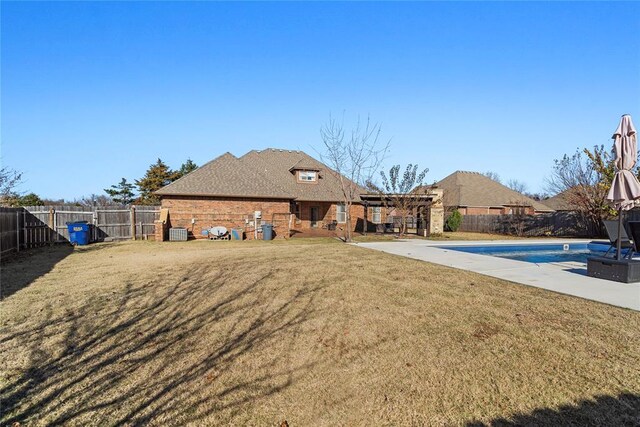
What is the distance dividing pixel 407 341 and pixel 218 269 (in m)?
6.20

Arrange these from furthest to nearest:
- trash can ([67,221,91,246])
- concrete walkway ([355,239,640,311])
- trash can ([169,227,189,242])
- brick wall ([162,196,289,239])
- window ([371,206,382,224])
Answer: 1. window ([371,206,382,224])
2. brick wall ([162,196,289,239])
3. trash can ([169,227,189,242])
4. trash can ([67,221,91,246])
5. concrete walkway ([355,239,640,311])

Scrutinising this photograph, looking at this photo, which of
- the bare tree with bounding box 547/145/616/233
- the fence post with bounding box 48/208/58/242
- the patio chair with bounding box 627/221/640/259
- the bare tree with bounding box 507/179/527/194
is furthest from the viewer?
the bare tree with bounding box 507/179/527/194

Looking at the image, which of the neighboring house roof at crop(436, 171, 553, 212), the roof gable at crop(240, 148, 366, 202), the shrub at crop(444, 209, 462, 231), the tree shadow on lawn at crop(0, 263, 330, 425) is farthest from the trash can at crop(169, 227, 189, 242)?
the neighboring house roof at crop(436, 171, 553, 212)

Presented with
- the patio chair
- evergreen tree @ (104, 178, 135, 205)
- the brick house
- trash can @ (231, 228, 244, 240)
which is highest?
evergreen tree @ (104, 178, 135, 205)

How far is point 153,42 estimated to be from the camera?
47.1 feet

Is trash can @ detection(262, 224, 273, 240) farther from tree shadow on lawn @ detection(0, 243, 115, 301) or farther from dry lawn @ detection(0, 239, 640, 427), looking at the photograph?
dry lawn @ detection(0, 239, 640, 427)

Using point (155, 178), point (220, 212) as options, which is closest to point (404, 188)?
point (220, 212)

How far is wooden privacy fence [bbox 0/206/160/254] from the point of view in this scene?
13.6 meters

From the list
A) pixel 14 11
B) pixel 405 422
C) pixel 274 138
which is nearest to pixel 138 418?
pixel 405 422

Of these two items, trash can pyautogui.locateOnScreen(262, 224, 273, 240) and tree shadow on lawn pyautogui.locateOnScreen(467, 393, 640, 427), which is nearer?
tree shadow on lawn pyautogui.locateOnScreen(467, 393, 640, 427)

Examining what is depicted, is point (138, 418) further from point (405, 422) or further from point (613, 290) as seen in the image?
point (613, 290)

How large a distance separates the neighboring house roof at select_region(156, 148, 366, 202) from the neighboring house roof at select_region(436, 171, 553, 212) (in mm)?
13809

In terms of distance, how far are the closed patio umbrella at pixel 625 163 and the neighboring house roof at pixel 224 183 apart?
16150 millimetres

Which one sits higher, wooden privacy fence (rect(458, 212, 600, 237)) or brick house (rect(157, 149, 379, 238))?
brick house (rect(157, 149, 379, 238))
